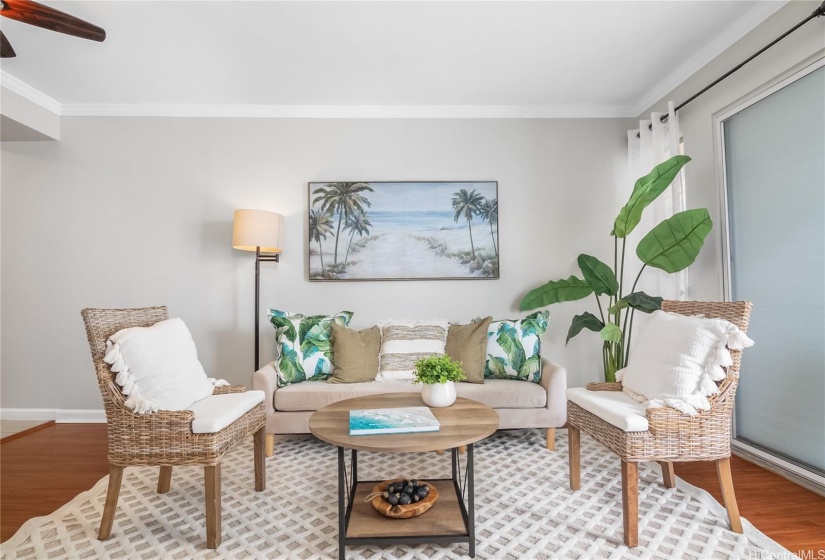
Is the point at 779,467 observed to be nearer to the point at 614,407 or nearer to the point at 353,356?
the point at 614,407

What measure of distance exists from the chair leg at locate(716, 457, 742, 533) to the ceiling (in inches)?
94.6

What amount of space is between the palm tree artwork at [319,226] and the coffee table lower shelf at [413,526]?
2150 millimetres

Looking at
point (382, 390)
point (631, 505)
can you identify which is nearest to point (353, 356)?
point (382, 390)

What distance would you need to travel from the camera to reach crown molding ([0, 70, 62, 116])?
3117mm

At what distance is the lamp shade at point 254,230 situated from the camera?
315 cm

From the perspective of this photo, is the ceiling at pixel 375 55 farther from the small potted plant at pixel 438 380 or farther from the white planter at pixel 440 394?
the white planter at pixel 440 394

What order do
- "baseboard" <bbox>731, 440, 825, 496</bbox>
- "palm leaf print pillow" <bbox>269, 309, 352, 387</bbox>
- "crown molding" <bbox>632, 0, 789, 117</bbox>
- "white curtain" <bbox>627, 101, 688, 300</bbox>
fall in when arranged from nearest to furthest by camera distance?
"baseboard" <bbox>731, 440, 825, 496</bbox> → "crown molding" <bbox>632, 0, 789, 117</bbox> → "palm leaf print pillow" <bbox>269, 309, 352, 387</bbox> → "white curtain" <bbox>627, 101, 688, 300</bbox>

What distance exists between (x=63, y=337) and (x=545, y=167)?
431 cm

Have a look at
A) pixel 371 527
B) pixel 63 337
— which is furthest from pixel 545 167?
pixel 63 337

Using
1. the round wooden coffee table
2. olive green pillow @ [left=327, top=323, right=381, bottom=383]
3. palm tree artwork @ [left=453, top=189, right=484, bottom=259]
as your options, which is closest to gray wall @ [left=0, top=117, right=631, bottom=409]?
palm tree artwork @ [left=453, top=189, right=484, bottom=259]

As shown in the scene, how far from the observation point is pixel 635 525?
5.70ft

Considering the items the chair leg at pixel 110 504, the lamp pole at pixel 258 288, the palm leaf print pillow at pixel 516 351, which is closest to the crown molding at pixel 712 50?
the palm leaf print pillow at pixel 516 351

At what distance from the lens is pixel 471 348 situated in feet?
9.75

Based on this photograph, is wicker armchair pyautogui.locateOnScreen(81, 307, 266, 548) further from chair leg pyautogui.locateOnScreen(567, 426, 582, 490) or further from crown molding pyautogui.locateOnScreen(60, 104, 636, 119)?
crown molding pyautogui.locateOnScreen(60, 104, 636, 119)
